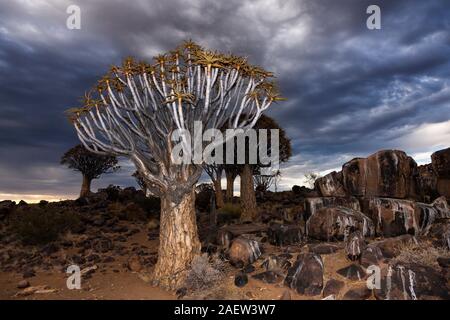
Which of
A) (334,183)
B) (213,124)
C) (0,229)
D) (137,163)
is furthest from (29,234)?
(334,183)

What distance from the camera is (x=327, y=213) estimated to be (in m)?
11.1

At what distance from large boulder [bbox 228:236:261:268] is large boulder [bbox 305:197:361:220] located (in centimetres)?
388

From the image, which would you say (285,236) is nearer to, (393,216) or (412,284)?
(393,216)

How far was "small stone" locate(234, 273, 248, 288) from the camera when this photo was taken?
826cm

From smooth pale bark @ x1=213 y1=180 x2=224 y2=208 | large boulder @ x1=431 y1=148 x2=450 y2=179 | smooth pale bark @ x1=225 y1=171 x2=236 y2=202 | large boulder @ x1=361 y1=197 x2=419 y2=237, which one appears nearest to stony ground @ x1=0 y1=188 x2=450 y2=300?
large boulder @ x1=361 y1=197 x2=419 y2=237

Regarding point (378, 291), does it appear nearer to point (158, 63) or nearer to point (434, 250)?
point (434, 250)

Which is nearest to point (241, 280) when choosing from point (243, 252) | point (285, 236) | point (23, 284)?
point (243, 252)

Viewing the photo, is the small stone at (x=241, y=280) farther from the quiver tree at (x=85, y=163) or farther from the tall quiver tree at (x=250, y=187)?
the quiver tree at (x=85, y=163)

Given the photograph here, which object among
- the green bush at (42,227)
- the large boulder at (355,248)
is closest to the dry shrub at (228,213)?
the green bush at (42,227)

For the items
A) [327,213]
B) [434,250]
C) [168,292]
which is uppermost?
[327,213]

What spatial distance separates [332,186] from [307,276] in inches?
252

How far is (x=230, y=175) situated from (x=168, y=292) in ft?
45.8

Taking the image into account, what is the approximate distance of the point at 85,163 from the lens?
28547mm

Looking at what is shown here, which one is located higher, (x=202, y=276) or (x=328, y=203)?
(x=328, y=203)
